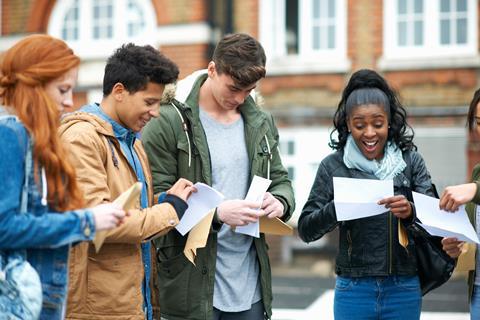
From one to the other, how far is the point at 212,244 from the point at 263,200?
0.98 ft

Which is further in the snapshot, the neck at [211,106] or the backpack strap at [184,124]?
the neck at [211,106]

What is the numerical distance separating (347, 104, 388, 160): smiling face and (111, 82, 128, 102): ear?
3.51ft

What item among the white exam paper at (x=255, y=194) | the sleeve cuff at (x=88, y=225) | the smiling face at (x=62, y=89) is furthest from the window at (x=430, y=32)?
the sleeve cuff at (x=88, y=225)

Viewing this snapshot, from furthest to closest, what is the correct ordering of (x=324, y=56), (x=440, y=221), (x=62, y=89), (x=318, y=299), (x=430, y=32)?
(x=324, y=56) → (x=430, y=32) → (x=318, y=299) → (x=440, y=221) → (x=62, y=89)

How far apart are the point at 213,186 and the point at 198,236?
0.30 meters

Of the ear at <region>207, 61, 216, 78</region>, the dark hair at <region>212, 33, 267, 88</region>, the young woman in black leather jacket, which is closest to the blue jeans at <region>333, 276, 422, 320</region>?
the young woman in black leather jacket

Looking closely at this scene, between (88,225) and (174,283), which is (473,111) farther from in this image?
(88,225)

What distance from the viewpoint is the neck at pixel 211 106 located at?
10.8 feet

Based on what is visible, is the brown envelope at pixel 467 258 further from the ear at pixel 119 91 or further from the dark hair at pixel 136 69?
the ear at pixel 119 91

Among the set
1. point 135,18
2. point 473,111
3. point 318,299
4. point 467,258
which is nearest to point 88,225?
point 467,258

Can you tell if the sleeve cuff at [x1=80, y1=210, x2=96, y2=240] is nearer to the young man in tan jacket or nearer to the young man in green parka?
the young man in tan jacket

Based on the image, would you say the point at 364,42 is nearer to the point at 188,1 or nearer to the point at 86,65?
the point at 188,1

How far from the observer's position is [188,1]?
35.1 feet

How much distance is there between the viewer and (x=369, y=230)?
319 cm
